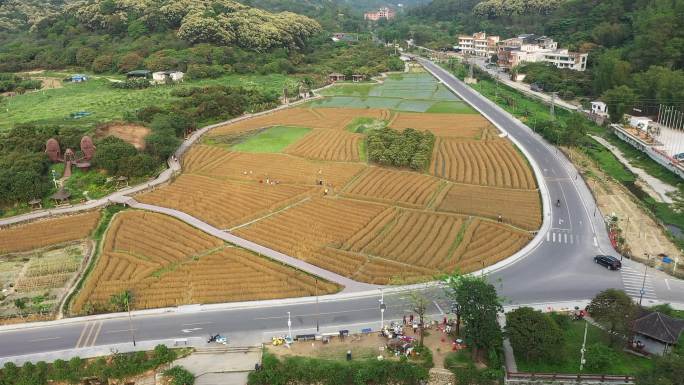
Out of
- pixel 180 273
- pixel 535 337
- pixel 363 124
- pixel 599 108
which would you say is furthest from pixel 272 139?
pixel 599 108

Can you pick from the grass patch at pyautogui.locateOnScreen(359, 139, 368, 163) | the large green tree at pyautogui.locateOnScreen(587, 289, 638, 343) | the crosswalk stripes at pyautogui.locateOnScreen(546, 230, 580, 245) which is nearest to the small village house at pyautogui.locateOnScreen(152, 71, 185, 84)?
the grass patch at pyautogui.locateOnScreen(359, 139, 368, 163)

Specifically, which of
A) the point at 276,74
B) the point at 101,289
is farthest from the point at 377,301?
the point at 276,74

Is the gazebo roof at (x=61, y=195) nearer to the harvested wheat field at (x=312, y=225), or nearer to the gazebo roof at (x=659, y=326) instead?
the harvested wheat field at (x=312, y=225)

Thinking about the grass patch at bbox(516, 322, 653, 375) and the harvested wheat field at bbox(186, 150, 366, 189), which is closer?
the grass patch at bbox(516, 322, 653, 375)

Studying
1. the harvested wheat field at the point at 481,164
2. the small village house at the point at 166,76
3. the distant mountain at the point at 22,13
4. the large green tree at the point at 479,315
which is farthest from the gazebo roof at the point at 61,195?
the distant mountain at the point at 22,13

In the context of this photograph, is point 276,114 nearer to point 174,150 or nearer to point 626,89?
point 174,150

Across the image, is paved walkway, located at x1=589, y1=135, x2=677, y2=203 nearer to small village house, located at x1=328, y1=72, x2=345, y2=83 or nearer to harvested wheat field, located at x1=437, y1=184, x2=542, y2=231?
harvested wheat field, located at x1=437, y1=184, x2=542, y2=231
